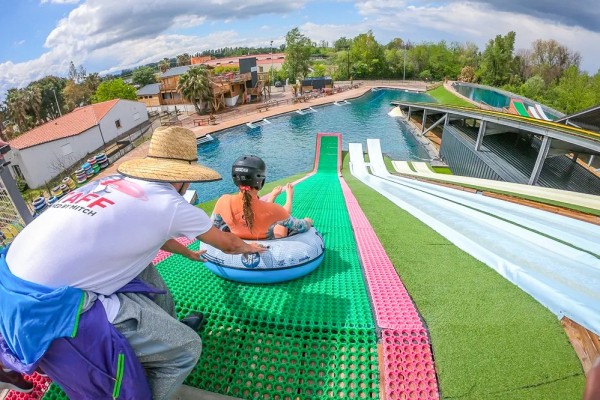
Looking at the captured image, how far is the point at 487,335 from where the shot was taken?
2758mm

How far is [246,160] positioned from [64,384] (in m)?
2.41

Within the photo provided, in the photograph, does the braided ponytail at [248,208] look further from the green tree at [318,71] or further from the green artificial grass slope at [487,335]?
the green tree at [318,71]

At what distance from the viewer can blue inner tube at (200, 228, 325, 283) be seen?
3596 mm

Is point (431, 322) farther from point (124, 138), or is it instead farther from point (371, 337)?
point (124, 138)

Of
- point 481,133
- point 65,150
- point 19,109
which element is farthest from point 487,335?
point 19,109

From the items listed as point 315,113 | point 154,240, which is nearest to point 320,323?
point 154,240

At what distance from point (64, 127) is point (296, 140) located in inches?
753

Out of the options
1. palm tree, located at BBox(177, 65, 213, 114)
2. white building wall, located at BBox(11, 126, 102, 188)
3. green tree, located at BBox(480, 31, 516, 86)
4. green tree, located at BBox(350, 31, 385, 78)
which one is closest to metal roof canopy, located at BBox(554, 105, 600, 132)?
white building wall, located at BBox(11, 126, 102, 188)

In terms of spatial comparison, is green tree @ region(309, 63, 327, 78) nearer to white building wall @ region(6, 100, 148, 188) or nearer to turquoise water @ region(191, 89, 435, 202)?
turquoise water @ region(191, 89, 435, 202)

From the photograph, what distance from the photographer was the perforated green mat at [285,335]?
2.54 m

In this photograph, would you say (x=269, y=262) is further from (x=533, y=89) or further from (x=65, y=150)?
(x=533, y=89)

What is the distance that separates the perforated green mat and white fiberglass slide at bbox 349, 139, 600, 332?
175 centimetres

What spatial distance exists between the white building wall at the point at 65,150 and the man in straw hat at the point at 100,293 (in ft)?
67.5

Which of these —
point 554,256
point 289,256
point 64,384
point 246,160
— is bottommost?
point 554,256
